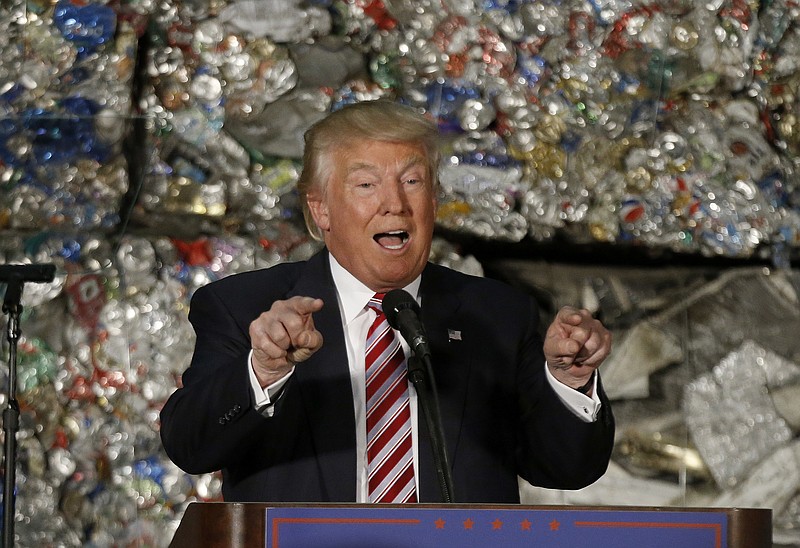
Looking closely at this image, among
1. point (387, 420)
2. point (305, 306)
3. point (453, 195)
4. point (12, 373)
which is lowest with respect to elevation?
point (453, 195)

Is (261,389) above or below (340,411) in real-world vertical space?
above

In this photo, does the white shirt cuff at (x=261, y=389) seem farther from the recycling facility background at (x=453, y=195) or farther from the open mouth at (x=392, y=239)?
the recycling facility background at (x=453, y=195)

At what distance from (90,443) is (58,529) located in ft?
0.65

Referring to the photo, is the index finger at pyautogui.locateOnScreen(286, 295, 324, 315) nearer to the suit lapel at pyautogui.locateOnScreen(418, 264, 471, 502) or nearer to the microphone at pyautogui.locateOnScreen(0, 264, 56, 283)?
the suit lapel at pyautogui.locateOnScreen(418, 264, 471, 502)

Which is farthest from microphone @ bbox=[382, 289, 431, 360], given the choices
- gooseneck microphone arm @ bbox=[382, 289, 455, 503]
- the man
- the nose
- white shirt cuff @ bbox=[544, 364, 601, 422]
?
the nose

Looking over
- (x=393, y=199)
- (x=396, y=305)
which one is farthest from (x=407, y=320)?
(x=393, y=199)

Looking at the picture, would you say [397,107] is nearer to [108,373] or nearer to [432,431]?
[432,431]

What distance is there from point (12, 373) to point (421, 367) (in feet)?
2.94

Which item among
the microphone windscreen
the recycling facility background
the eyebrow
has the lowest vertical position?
the recycling facility background

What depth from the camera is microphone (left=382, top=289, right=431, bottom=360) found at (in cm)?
165

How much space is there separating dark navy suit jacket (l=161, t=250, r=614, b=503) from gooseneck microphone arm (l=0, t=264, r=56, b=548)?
1.16ft

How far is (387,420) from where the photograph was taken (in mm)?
1968

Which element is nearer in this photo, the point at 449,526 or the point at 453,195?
the point at 449,526

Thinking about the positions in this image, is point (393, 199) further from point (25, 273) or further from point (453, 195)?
point (453, 195)
